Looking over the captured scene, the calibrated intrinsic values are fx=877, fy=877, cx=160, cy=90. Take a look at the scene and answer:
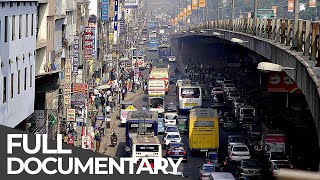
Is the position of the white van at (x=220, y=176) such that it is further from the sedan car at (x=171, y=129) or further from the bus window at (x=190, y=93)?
the bus window at (x=190, y=93)

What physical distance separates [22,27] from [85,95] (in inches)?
1008

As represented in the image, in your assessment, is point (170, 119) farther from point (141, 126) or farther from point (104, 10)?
point (104, 10)

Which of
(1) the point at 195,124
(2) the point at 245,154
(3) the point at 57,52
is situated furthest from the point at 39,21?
(2) the point at 245,154

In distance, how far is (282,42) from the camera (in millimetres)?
45344

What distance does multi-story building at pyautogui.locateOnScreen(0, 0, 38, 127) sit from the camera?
118 ft

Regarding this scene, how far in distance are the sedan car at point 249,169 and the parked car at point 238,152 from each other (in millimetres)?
3634

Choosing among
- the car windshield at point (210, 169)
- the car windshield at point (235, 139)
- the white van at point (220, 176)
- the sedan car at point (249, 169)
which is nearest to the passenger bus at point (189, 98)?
the car windshield at point (235, 139)

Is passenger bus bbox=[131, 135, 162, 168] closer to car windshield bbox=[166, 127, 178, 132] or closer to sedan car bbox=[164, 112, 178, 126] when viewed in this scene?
car windshield bbox=[166, 127, 178, 132]

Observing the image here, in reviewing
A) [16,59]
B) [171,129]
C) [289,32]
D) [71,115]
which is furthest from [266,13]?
[16,59]

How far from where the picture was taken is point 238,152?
54.8 metres

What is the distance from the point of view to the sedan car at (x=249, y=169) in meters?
49.2

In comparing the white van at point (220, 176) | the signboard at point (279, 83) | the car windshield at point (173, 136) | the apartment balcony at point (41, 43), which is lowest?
the car windshield at point (173, 136)

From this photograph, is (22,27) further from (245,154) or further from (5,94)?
(245,154)

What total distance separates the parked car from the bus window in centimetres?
2453
